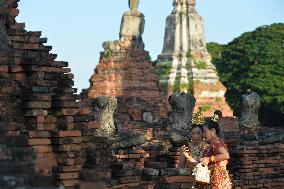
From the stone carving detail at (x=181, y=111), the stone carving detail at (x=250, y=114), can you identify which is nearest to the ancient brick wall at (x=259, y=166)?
the stone carving detail at (x=181, y=111)

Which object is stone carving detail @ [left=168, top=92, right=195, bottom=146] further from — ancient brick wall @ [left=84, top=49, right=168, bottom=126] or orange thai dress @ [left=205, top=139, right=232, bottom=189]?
ancient brick wall @ [left=84, top=49, right=168, bottom=126]

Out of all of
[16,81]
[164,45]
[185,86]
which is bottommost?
[16,81]

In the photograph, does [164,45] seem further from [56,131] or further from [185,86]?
[56,131]

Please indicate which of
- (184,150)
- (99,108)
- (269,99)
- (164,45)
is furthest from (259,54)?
(184,150)

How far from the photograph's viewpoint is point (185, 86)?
27.5m

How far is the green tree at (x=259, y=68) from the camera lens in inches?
1465

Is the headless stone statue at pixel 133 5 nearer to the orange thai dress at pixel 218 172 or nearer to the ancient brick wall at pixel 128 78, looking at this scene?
the ancient brick wall at pixel 128 78

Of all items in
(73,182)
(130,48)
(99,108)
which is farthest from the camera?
(130,48)

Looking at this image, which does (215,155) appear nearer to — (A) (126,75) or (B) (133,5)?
(A) (126,75)

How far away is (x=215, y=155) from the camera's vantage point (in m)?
8.24

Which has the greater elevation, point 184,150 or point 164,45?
point 164,45

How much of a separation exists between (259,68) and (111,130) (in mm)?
27139

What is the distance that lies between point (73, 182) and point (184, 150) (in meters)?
1.62

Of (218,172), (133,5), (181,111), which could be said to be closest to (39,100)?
(218,172)
